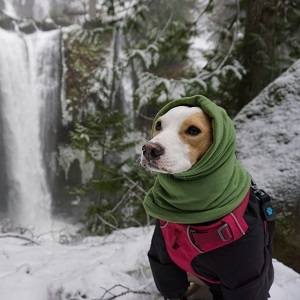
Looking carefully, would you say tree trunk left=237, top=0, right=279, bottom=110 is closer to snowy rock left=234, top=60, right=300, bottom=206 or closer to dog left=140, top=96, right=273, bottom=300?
snowy rock left=234, top=60, right=300, bottom=206

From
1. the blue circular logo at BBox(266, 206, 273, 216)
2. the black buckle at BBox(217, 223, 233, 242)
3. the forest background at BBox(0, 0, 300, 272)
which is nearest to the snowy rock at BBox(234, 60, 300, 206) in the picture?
the forest background at BBox(0, 0, 300, 272)

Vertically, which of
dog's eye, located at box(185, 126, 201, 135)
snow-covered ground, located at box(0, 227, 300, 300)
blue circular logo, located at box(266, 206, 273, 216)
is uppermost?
dog's eye, located at box(185, 126, 201, 135)

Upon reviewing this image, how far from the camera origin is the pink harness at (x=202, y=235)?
46.6 inches

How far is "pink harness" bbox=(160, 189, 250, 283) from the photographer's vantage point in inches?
46.6

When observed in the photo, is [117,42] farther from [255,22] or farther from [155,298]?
[155,298]

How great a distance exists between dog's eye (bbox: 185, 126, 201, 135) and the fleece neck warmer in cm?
6

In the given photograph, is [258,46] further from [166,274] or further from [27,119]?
[27,119]

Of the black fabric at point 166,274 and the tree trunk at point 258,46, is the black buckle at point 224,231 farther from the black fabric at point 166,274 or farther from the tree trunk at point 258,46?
the tree trunk at point 258,46

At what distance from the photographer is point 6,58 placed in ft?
35.0

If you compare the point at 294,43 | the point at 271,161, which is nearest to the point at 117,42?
the point at 294,43

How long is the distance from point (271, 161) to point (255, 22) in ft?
7.45

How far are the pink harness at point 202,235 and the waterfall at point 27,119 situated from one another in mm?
10748

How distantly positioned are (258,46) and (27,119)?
987cm

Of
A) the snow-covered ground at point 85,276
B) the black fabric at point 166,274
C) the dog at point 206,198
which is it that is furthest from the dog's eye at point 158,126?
the snow-covered ground at point 85,276
